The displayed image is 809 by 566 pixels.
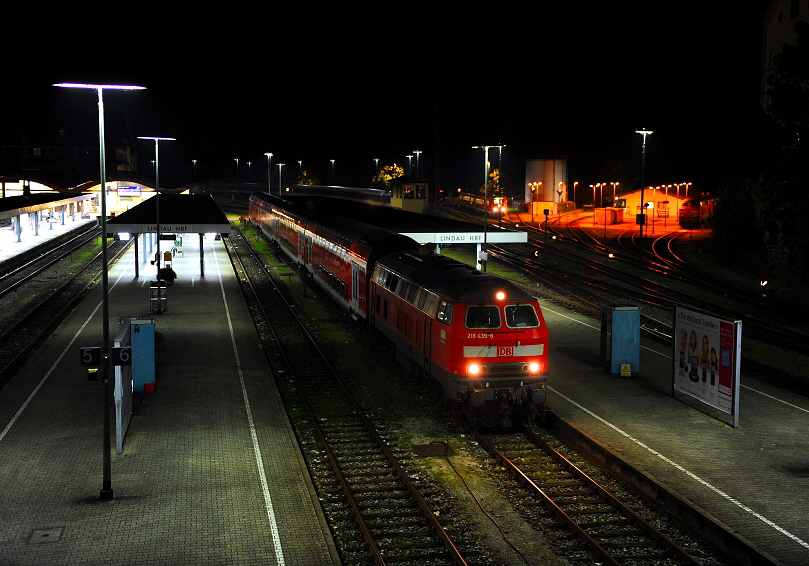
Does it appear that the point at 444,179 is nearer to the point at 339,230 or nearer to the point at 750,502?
the point at 339,230

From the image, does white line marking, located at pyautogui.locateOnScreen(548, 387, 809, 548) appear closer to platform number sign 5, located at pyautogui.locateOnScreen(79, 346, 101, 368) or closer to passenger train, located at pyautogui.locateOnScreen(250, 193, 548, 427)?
passenger train, located at pyautogui.locateOnScreen(250, 193, 548, 427)

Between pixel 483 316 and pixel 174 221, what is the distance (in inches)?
1195

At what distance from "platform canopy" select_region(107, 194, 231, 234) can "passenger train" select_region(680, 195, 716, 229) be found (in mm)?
41693

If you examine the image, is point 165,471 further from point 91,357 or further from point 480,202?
point 480,202

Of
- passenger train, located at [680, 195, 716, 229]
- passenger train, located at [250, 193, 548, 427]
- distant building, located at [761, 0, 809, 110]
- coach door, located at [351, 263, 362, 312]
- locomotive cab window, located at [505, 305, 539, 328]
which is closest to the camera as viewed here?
passenger train, located at [250, 193, 548, 427]

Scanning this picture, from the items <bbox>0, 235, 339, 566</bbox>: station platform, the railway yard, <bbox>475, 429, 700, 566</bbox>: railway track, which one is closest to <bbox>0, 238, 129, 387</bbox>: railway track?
the railway yard

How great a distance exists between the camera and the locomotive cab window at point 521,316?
673 inches

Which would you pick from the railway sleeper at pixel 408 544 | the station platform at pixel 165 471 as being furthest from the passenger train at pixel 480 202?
the railway sleeper at pixel 408 544

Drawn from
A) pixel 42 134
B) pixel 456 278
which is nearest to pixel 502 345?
pixel 456 278

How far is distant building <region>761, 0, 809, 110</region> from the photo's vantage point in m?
46.3

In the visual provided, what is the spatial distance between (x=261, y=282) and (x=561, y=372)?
23758mm

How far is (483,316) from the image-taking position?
17.0m

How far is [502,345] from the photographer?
666 inches

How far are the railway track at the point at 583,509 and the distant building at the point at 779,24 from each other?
1518 inches
